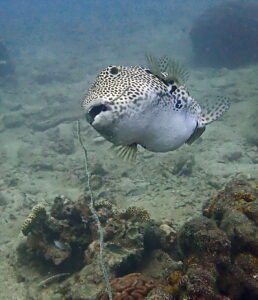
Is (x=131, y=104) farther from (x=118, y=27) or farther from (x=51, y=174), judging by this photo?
(x=118, y=27)

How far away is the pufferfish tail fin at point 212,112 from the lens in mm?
4215

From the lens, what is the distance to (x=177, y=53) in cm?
2438

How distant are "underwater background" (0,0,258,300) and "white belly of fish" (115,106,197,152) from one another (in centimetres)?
127

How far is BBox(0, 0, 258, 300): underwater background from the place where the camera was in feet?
13.9

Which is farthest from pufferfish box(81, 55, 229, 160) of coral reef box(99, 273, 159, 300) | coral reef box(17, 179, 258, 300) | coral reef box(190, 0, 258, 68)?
coral reef box(190, 0, 258, 68)

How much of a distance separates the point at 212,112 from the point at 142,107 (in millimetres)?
1604

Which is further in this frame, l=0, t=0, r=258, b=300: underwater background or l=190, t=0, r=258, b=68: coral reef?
l=190, t=0, r=258, b=68: coral reef

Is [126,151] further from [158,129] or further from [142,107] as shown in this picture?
[142,107]

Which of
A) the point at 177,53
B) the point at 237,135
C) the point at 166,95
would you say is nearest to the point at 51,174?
the point at 237,135

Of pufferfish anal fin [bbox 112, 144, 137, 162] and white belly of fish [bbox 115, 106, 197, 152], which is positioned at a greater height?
white belly of fish [bbox 115, 106, 197, 152]

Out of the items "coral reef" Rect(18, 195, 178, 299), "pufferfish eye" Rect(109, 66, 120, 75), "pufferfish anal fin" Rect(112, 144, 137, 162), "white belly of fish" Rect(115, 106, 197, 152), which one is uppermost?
"pufferfish eye" Rect(109, 66, 120, 75)

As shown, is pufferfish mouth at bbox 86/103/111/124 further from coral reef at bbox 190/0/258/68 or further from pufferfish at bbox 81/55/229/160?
coral reef at bbox 190/0/258/68

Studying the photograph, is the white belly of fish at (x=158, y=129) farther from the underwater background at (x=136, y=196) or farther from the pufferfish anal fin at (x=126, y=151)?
the underwater background at (x=136, y=196)

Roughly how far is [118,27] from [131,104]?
3757 centimetres
